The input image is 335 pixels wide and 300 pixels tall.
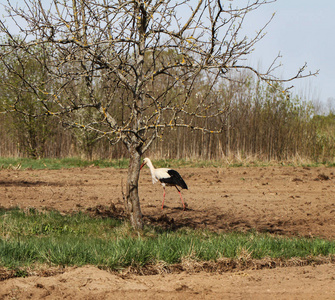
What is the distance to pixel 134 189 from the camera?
21.1 feet

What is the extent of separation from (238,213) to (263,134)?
28.9 feet

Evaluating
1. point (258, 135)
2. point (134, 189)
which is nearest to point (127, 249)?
point (134, 189)

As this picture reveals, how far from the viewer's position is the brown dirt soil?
3951 millimetres

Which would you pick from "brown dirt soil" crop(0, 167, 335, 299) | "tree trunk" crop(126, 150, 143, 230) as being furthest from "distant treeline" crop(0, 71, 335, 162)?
"tree trunk" crop(126, 150, 143, 230)

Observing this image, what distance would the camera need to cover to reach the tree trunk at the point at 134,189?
632 cm

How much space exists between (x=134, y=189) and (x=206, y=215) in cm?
256

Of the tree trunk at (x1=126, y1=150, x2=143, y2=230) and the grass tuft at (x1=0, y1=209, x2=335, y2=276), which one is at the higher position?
the tree trunk at (x1=126, y1=150, x2=143, y2=230)

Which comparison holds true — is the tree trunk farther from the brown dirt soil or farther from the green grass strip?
the brown dirt soil

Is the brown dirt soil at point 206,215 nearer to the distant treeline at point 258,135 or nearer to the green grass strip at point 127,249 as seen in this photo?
the green grass strip at point 127,249

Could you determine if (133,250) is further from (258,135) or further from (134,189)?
(258,135)

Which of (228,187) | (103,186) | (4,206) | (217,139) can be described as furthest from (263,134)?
(4,206)

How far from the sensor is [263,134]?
1692 cm

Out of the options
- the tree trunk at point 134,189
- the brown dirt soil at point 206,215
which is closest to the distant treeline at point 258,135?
the brown dirt soil at point 206,215

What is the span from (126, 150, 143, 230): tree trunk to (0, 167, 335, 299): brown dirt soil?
145 centimetres
